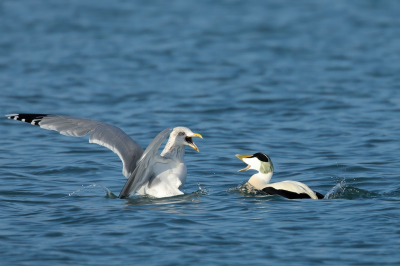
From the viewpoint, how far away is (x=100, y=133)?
8.45 m

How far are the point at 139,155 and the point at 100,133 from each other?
61 centimetres

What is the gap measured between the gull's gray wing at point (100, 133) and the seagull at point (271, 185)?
65.1 inches

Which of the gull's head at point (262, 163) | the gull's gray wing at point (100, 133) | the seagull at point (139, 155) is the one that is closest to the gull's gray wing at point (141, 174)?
the seagull at point (139, 155)

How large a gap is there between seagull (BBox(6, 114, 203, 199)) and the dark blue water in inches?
11.8

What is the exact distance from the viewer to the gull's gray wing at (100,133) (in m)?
8.28

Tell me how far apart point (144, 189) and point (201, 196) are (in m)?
0.77

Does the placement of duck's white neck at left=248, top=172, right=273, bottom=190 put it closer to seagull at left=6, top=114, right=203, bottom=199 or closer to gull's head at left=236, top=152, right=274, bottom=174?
gull's head at left=236, top=152, right=274, bottom=174

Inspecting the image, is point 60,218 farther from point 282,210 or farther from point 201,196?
point 282,210

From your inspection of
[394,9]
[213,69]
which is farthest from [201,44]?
[394,9]

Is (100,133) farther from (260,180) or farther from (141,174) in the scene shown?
(260,180)

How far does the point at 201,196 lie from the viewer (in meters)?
8.34

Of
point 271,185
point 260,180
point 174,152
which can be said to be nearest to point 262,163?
point 260,180

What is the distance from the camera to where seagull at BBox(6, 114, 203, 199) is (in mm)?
8219

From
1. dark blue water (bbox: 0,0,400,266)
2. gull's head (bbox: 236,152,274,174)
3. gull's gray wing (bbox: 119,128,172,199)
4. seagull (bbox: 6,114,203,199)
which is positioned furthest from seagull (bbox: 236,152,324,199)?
gull's gray wing (bbox: 119,128,172,199)
